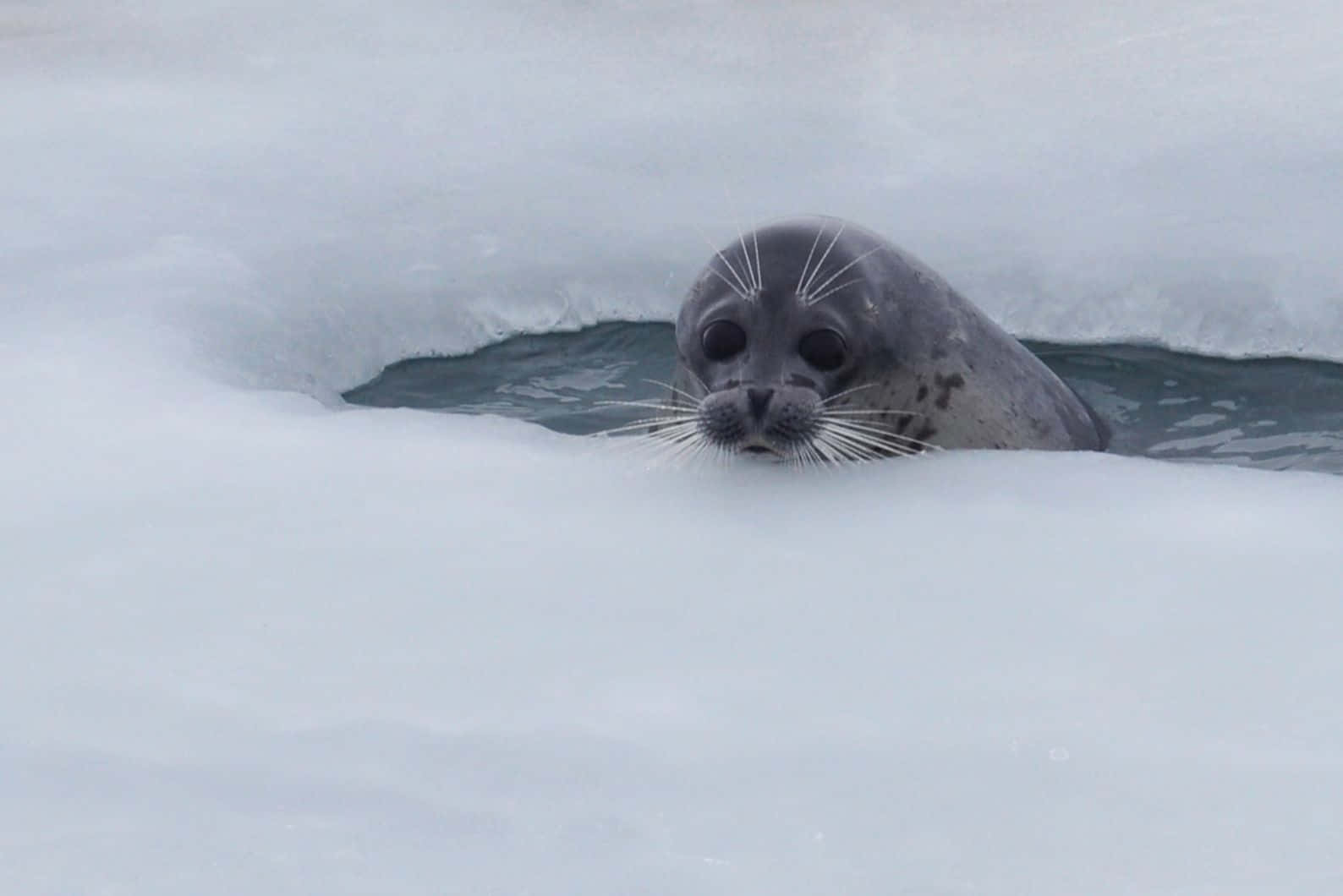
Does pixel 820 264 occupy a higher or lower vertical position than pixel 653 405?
higher

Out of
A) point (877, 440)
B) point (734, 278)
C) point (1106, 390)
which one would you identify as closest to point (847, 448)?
point (877, 440)

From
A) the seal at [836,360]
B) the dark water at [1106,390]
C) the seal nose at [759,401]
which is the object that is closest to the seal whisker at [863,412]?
the seal at [836,360]

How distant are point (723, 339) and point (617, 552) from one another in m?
0.97

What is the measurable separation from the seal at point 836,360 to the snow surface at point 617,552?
0.49 feet

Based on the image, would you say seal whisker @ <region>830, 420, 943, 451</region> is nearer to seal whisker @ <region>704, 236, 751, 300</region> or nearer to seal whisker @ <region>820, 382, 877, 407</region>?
seal whisker @ <region>820, 382, 877, 407</region>

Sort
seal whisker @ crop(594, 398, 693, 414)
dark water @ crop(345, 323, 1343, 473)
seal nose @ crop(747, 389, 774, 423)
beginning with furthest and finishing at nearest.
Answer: dark water @ crop(345, 323, 1343, 473), seal whisker @ crop(594, 398, 693, 414), seal nose @ crop(747, 389, 774, 423)

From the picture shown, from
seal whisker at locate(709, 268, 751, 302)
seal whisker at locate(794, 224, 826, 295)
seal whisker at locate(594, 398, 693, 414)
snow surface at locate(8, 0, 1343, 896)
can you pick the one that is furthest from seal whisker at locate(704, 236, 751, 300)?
snow surface at locate(8, 0, 1343, 896)

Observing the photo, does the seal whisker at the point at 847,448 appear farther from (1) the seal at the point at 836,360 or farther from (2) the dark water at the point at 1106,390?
(2) the dark water at the point at 1106,390

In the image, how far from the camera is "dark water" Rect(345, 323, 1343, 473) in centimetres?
471

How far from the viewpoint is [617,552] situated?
2939 millimetres

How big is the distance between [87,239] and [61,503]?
2.10 meters

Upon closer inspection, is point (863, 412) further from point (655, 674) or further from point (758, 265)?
point (655, 674)

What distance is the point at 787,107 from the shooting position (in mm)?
6305

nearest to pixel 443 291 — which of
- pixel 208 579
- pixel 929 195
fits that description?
pixel 929 195
